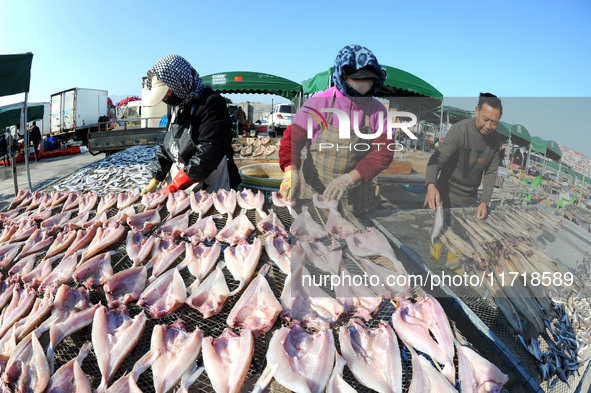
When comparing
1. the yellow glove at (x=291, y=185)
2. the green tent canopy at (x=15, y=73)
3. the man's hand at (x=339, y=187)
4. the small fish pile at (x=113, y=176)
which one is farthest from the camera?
the green tent canopy at (x=15, y=73)

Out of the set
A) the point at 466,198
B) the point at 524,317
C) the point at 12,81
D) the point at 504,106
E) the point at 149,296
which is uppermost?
the point at 12,81

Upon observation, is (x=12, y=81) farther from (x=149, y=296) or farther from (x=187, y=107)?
(x=149, y=296)

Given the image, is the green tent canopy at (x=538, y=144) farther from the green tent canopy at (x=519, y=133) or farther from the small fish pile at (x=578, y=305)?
the small fish pile at (x=578, y=305)

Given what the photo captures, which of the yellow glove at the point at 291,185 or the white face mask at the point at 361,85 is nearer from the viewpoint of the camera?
the white face mask at the point at 361,85

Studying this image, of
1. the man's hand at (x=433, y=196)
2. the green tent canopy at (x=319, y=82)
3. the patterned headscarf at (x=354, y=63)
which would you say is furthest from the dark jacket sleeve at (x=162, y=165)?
the green tent canopy at (x=319, y=82)

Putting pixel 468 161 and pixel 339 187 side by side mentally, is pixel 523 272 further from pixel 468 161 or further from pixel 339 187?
pixel 339 187

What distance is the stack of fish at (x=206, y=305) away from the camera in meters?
1.14

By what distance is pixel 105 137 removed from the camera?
816cm

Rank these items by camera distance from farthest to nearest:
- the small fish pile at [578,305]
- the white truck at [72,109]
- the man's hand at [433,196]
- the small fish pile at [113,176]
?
1. the white truck at [72,109]
2. the small fish pile at [113,176]
3. the man's hand at [433,196]
4. the small fish pile at [578,305]

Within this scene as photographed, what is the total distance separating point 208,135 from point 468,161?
192 centimetres

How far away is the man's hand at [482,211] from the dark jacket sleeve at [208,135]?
196cm

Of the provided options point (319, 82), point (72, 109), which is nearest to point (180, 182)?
point (319, 82)

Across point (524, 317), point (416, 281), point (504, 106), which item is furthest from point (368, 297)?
point (504, 106)

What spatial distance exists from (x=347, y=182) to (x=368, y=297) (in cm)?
99
